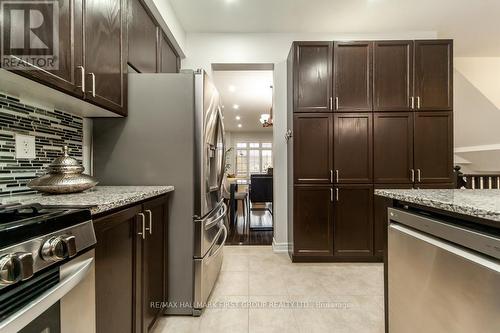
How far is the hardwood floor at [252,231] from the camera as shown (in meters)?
3.30

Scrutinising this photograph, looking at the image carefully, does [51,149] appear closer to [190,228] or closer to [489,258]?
[190,228]

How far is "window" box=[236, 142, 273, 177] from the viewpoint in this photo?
10727mm

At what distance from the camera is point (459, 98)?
402 cm

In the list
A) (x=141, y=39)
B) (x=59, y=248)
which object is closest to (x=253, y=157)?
(x=141, y=39)

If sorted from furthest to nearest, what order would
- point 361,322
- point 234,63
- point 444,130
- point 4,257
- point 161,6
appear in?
point 234,63 → point 444,130 → point 161,6 → point 361,322 → point 4,257

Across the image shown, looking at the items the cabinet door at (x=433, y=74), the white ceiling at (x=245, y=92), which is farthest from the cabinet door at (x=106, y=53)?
the cabinet door at (x=433, y=74)

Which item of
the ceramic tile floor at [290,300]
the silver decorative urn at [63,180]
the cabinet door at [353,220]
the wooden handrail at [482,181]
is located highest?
the silver decorative urn at [63,180]

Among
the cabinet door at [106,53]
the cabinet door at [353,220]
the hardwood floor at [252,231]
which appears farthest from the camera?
the hardwood floor at [252,231]

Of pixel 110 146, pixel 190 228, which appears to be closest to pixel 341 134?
pixel 190 228

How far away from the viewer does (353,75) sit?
2568 mm

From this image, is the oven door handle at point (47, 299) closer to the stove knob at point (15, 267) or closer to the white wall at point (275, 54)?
the stove knob at point (15, 267)

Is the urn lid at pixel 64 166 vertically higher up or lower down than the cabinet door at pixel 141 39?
lower down

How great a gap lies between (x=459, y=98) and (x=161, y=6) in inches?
188

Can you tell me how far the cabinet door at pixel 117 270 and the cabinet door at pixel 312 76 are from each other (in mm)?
2029
